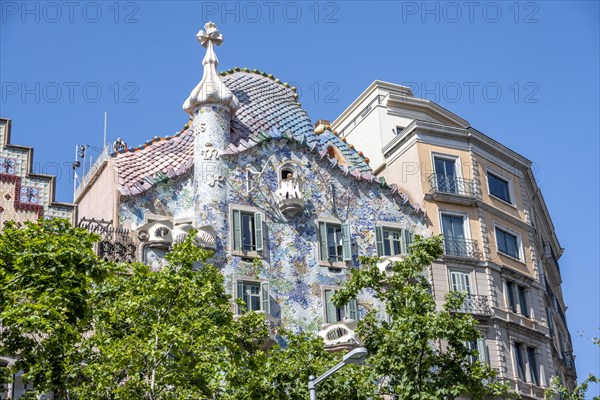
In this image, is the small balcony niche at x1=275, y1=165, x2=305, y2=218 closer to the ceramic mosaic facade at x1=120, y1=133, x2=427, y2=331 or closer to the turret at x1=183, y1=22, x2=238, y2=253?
the ceramic mosaic facade at x1=120, y1=133, x2=427, y2=331

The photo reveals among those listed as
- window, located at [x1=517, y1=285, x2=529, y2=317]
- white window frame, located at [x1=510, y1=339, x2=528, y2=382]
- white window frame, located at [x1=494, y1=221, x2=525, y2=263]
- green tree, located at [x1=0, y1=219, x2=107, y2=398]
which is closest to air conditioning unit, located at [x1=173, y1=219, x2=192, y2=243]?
green tree, located at [x1=0, y1=219, x2=107, y2=398]

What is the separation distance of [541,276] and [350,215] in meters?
8.60

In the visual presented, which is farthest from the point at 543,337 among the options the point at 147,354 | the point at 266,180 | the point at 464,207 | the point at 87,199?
the point at 147,354

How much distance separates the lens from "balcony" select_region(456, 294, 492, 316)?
39344mm

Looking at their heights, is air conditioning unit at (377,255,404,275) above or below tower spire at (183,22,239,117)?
below

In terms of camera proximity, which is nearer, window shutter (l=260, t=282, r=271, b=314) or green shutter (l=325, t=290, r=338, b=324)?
window shutter (l=260, t=282, r=271, b=314)

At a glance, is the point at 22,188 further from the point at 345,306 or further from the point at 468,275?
the point at 468,275

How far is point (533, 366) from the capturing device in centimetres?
4094

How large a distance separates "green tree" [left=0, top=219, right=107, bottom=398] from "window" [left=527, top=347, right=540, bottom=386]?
20219 mm

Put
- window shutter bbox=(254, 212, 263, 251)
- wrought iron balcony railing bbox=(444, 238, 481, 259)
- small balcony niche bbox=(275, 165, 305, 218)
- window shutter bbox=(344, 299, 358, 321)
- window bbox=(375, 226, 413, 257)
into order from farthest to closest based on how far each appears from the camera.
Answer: wrought iron balcony railing bbox=(444, 238, 481, 259)
window bbox=(375, 226, 413, 257)
small balcony niche bbox=(275, 165, 305, 218)
window shutter bbox=(344, 299, 358, 321)
window shutter bbox=(254, 212, 263, 251)

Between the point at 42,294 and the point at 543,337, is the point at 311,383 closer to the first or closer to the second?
the point at 42,294

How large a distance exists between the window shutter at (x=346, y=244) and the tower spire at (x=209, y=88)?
556cm

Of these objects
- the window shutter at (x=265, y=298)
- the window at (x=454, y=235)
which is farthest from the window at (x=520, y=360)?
the window shutter at (x=265, y=298)

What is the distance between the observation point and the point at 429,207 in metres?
41.1
